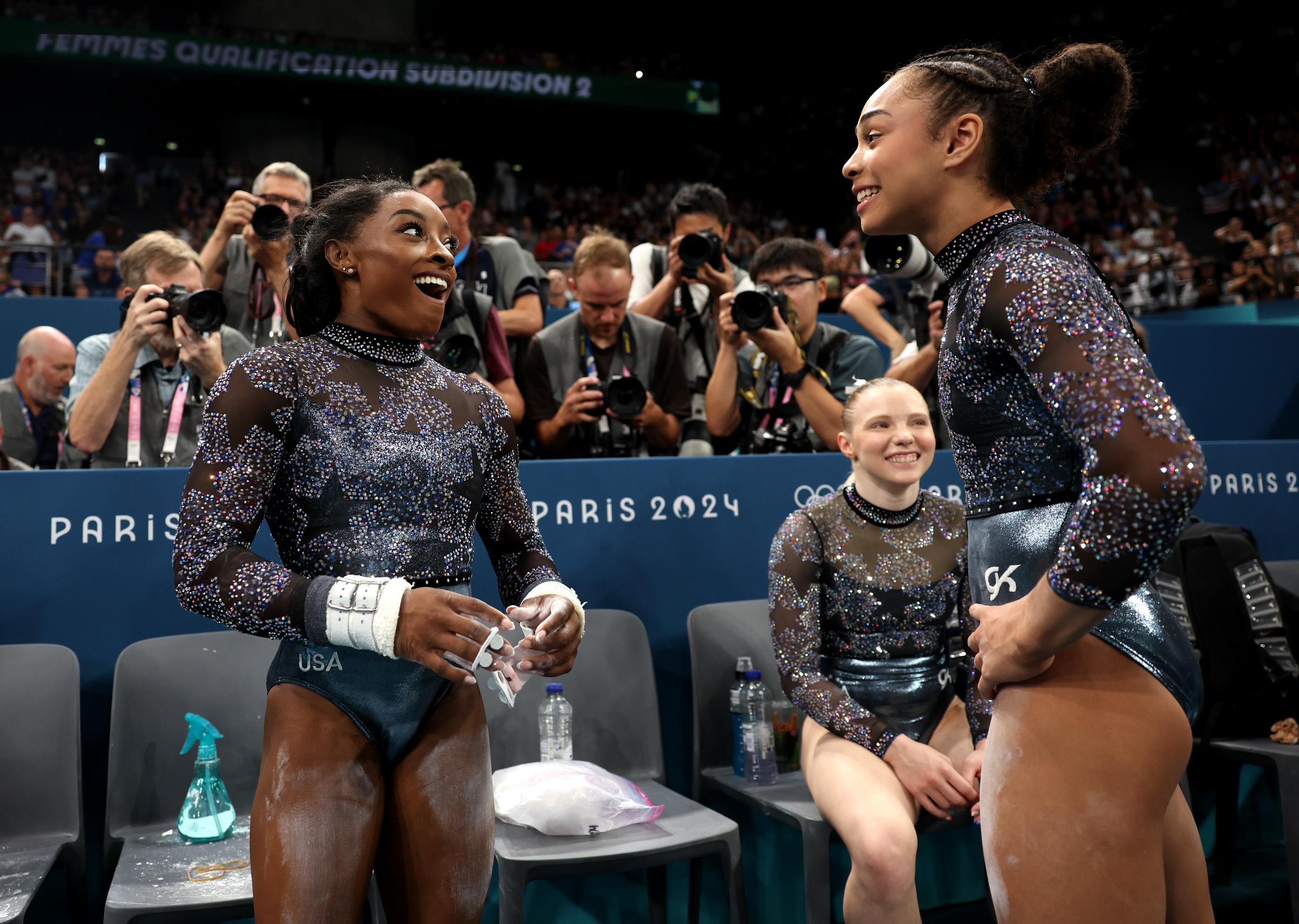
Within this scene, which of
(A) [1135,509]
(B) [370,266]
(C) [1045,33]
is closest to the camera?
(A) [1135,509]

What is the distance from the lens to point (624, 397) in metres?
3.35

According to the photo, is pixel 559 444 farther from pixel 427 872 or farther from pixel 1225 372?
pixel 1225 372

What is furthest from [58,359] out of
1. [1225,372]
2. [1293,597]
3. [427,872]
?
[1225,372]

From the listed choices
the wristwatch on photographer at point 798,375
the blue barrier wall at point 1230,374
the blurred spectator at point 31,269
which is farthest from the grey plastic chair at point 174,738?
the blurred spectator at point 31,269

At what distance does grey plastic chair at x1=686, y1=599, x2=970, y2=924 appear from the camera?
2.73 meters

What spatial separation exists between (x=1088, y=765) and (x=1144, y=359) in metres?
0.43

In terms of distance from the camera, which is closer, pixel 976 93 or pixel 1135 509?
pixel 1135 509

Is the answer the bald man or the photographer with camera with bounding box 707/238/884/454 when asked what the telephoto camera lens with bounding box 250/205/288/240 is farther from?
the photographer with camera with bounding box 707/238/884/454

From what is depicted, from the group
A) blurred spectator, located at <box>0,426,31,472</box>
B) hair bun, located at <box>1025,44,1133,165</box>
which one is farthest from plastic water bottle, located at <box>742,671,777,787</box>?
blurred spectator, located at <box>0,426,31,472</box>

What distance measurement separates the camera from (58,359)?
3.62 meters

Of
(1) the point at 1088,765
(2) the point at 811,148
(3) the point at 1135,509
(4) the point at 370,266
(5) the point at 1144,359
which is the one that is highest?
(2) the point at 811,148

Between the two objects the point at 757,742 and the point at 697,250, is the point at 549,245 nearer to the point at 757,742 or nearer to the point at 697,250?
the point at 697,250

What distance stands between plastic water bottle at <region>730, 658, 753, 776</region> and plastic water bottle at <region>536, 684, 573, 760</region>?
451 mm

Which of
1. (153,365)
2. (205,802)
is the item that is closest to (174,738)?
(205,802)
